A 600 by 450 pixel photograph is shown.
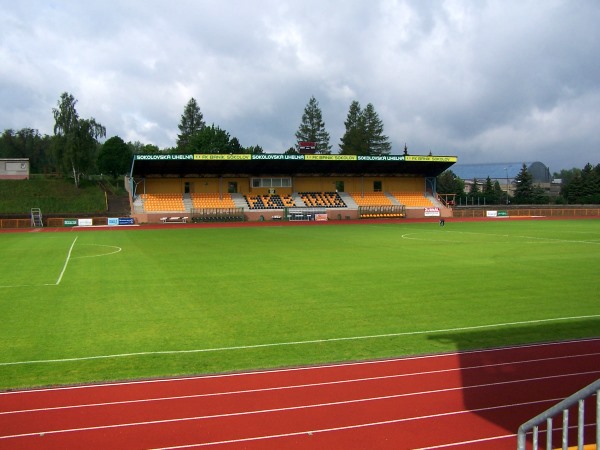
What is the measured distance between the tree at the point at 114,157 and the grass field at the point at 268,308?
214 ft

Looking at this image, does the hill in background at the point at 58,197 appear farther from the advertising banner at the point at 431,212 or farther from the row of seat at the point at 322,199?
the advertising banner at the point at 431,212

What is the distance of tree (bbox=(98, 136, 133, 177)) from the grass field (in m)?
65.1

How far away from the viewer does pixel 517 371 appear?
771 cm

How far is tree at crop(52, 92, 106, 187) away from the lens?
220 feet

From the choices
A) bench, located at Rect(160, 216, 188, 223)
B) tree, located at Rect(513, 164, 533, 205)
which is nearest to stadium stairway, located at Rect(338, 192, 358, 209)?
bench, located at Rect(160, 216, 188, 223)

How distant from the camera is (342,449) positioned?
5.44 metres

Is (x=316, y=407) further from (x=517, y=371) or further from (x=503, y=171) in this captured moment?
(x=503, y=171)

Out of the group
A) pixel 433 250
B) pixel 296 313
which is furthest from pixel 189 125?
pixel 296 313

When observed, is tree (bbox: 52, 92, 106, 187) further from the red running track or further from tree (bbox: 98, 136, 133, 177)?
the red running track

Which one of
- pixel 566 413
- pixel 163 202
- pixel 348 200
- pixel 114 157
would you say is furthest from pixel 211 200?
pixel 566 413

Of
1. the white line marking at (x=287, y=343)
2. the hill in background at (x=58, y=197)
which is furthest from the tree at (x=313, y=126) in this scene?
the white line marking at (x=287, y=343)

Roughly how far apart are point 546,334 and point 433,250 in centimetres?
1532

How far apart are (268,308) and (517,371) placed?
617 centimetres

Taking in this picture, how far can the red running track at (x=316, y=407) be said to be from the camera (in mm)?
5676
